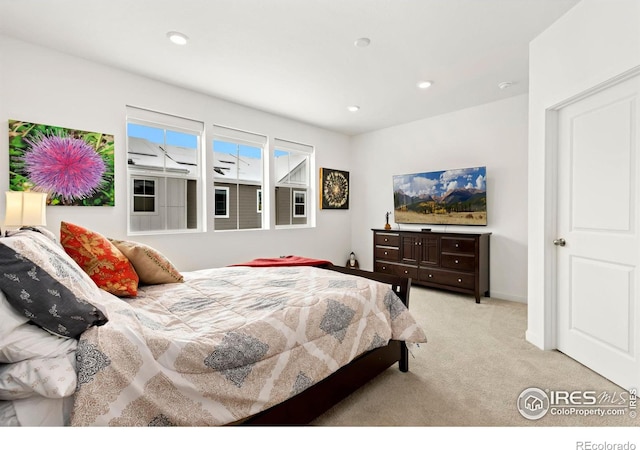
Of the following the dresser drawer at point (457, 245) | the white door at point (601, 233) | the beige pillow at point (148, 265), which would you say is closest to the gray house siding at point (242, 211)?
the beige pillow at point (148, 265)

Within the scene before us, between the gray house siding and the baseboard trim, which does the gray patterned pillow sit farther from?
the baseboard trim

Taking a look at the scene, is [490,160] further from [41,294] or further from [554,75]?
[41,294]

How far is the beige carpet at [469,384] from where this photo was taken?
1.60 m

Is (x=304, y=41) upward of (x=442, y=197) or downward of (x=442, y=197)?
upward

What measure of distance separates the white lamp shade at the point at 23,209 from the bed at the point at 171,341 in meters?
0.78

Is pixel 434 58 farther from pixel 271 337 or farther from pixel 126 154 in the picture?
pixel 126 154

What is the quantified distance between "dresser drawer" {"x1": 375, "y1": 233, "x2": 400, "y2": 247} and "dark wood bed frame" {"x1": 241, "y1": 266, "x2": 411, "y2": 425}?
2.45 meters

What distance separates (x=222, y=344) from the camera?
1225 mm

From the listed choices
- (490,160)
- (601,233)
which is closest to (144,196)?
(601,233)

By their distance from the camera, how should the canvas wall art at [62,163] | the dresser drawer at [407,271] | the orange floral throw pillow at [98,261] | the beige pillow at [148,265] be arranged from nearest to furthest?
1. the orange floral throw pillow at [98,261]
2. the beige pillow at [148,265]
3. the canvas wall art at [62,163]
4. the dresser drawer at [407,271]

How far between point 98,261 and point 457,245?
387 centimetres

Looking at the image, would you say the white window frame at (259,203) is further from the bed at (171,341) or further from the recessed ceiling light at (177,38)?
the bed at (171,341)

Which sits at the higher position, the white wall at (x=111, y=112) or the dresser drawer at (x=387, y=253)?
the white wall at (x=111, y=112)

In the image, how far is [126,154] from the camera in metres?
3.21
